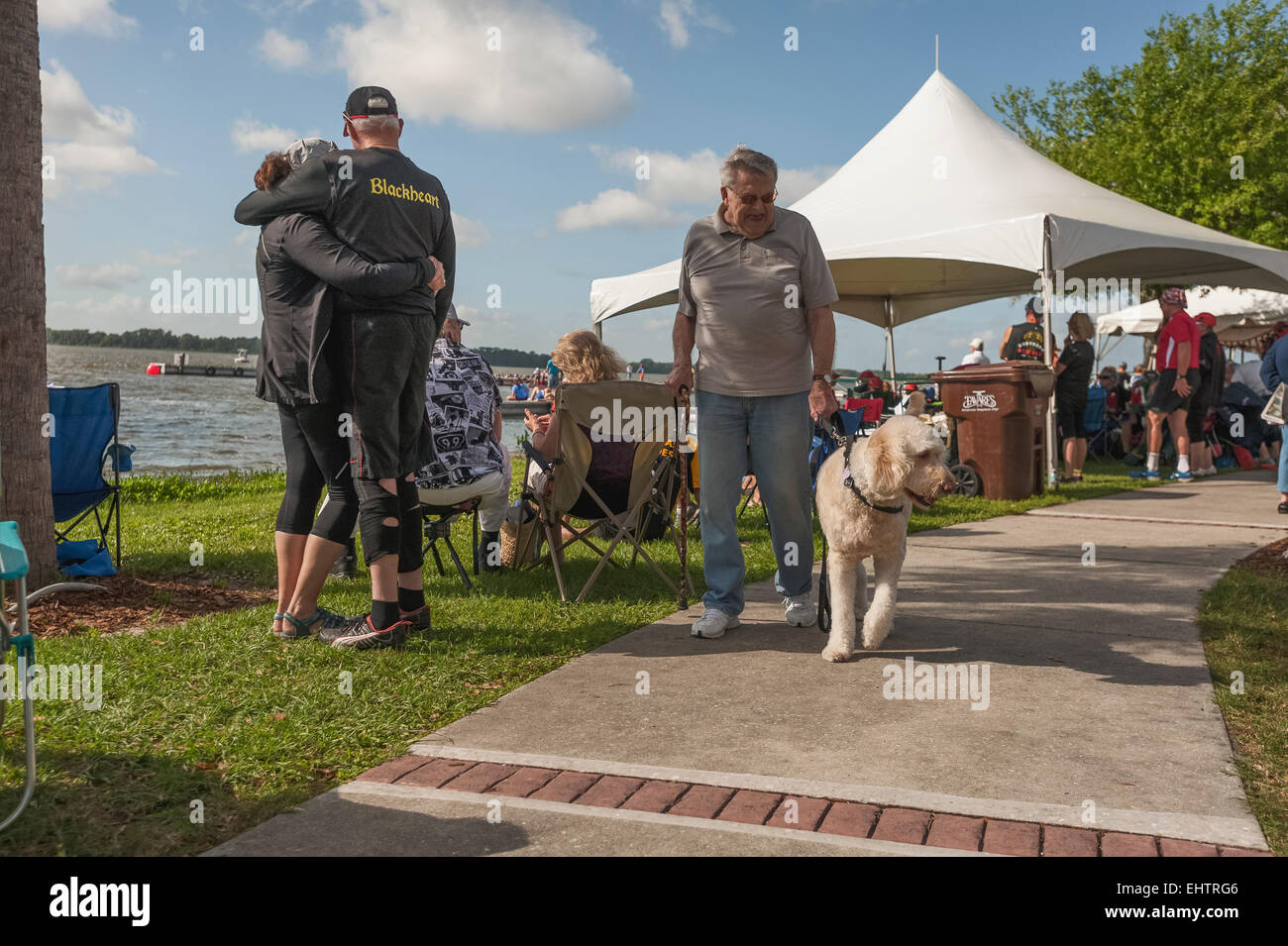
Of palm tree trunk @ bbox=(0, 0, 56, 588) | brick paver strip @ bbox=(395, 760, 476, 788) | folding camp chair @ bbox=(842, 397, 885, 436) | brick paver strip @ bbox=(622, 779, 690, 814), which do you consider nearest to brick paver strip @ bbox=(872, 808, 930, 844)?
brick paver strip @ bbox=(622, 779, 690, 814)

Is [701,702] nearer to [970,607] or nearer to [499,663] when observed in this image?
[499,663]

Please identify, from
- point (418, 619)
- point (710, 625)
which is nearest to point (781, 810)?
point (710, 625)

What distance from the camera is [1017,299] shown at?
1961 cm

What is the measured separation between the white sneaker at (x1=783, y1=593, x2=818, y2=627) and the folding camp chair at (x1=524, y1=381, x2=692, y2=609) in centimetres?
68

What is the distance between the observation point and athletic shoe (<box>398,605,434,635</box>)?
15.6 ft

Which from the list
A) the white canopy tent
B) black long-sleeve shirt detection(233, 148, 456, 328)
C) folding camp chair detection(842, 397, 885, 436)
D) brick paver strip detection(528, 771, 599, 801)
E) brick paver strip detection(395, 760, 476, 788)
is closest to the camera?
brick paver strip detection(528, 771, 599, 801)

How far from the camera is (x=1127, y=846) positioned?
2.61 m

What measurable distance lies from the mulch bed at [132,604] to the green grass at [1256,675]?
4797 mm

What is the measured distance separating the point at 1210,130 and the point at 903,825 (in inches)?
1113

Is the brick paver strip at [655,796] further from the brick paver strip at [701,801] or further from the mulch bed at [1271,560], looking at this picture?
the mulch bed at [1271,560]

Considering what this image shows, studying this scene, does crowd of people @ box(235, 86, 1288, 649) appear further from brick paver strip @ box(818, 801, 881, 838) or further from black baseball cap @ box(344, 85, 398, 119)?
brick paver strip @ box(818, 801, 881, 838)

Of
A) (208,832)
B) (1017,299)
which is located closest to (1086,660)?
(208,832)

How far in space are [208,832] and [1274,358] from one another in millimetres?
9532

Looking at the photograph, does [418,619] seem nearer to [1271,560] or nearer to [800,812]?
[800,812]
